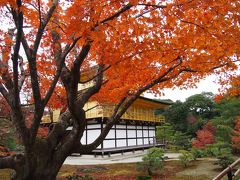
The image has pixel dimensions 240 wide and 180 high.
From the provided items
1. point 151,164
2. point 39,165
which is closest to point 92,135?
point 151,164

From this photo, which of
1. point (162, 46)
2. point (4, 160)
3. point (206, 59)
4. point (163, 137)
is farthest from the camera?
point (163, 137)

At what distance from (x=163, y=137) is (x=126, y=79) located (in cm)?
2346

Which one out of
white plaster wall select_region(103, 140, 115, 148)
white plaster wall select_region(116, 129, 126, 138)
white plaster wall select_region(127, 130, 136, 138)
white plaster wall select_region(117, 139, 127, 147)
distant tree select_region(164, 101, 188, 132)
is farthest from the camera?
distant tree select_region(164, 101, 188, 132)

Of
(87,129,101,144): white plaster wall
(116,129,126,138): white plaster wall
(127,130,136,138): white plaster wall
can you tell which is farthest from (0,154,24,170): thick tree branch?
(127,130,136,138): white plaster wall

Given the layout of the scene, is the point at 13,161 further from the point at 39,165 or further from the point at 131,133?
the point at 131,133

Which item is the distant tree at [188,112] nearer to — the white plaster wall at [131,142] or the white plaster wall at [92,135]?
the white plaster wall at [131,142]

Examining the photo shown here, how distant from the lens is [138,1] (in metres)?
4.84

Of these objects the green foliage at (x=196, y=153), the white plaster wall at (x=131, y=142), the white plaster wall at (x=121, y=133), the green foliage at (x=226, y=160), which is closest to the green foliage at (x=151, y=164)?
the green foliage at (x=226, y=160)

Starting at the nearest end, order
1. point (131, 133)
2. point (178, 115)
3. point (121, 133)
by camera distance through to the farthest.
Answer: point (121, 133) → point (131, 133) → point (178, 115)

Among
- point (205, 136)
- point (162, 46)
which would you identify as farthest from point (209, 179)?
point (205, 136)

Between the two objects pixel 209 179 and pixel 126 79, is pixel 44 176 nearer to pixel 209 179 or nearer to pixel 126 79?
pixel 126 79

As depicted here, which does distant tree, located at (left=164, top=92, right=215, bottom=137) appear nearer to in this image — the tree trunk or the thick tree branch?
the tree trunk

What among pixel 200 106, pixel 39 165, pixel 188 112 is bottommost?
pixel 39 165

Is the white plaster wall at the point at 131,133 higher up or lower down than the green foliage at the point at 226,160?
higher up
